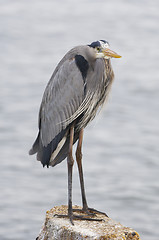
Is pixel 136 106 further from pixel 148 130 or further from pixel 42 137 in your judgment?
pixel 42 137

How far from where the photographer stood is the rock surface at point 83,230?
19.0ft

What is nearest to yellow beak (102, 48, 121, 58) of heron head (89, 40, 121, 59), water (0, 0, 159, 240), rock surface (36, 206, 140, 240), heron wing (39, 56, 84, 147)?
heron head (89, 40, 121, 59)

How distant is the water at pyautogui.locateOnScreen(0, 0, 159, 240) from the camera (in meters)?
11.5

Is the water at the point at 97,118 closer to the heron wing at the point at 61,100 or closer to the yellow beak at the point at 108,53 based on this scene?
the heron wing at the point at 61,100

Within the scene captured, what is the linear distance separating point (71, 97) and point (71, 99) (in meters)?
0.02

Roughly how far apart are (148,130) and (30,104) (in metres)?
3.14

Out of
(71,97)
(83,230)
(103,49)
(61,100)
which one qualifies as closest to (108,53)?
(103,49)

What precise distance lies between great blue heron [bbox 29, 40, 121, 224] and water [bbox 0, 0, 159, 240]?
719mm

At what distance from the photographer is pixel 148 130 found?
47.7 ft

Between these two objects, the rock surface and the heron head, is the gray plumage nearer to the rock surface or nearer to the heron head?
the heron head

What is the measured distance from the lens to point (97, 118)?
6980 mm

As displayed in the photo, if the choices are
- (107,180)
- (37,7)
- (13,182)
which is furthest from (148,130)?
(37,7)

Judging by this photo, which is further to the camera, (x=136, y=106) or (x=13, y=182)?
(x=136, y=106)

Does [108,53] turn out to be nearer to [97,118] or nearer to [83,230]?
[97,118]
